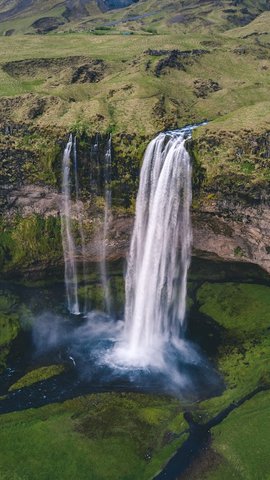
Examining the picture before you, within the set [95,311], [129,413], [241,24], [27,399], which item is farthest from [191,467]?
[241,24]

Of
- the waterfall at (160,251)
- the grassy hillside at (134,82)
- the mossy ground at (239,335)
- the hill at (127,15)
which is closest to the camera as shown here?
the mossy ground at (239,335)

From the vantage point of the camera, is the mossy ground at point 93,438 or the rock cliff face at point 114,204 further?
the rock cliff face at point 114,204

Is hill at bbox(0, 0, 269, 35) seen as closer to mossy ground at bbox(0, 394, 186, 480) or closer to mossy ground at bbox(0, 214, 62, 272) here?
mossy ground at bbox(0, 214, 62, 272)

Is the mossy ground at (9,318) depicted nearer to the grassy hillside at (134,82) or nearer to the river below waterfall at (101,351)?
the river below waterfall at (101,351)

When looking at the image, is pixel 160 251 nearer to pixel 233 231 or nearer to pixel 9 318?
pixel 233 231

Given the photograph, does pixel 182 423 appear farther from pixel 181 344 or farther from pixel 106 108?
pixel 106 108

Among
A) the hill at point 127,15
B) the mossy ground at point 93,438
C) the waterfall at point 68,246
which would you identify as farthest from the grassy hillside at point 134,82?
the hill at point 127,15
